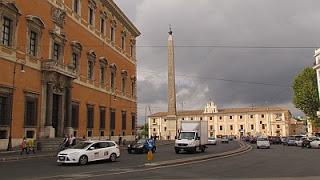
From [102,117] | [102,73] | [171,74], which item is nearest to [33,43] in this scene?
[102,73]

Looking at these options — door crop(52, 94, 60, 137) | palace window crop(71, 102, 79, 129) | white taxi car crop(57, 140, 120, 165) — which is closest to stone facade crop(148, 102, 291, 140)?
A: palace window crop(71, 102, 79, 129)

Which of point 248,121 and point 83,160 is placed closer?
point 83,160

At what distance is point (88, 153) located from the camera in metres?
25.3

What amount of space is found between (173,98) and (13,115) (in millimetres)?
33252

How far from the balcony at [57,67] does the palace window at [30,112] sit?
3.19 meters

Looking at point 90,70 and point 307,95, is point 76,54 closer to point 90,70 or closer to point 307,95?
point 90,70

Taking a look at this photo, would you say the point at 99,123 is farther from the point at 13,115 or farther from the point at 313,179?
the point at 313,179

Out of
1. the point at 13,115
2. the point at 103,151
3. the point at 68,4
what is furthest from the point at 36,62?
the point at 103,151

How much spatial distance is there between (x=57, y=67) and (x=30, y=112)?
17.5ft

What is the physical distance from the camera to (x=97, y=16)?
55438mm

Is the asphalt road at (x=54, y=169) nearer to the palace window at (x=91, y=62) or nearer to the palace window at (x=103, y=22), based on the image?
the palace window at (x=91, y=62)

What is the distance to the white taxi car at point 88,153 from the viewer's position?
2431 centimetres

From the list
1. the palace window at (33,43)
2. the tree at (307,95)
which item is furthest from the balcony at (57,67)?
the tree at (307,95)

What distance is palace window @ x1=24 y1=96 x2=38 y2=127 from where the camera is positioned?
37472 mm
